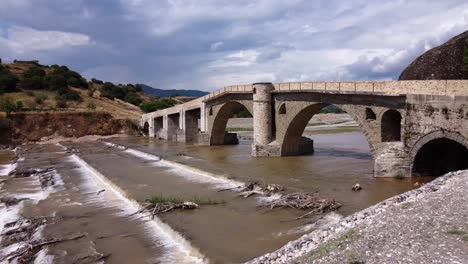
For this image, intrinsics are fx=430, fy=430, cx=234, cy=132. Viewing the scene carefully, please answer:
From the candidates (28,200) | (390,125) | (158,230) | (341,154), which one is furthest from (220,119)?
(158,230)

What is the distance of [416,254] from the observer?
27.2 ft

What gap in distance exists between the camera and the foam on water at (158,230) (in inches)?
464

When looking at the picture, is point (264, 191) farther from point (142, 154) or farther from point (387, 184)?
point (142, 154)

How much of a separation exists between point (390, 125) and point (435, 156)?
287 cm

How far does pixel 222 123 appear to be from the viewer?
4700 cm

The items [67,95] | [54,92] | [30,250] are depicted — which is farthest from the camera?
[54,92]

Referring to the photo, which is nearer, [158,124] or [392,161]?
[392,161]

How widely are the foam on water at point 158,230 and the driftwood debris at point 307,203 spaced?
4202 mm

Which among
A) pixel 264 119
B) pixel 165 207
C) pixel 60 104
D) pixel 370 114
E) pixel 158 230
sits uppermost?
pixel 60 104

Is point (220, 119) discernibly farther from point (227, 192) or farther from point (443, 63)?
point (227, 192)

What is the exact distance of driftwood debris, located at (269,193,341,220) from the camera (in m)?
15.2

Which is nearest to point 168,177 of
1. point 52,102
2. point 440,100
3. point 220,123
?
point 440,100

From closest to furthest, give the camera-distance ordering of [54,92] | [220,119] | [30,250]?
[30,250], [220,119], [54,92]

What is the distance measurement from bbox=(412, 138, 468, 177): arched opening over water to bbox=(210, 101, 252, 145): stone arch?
2339cm
